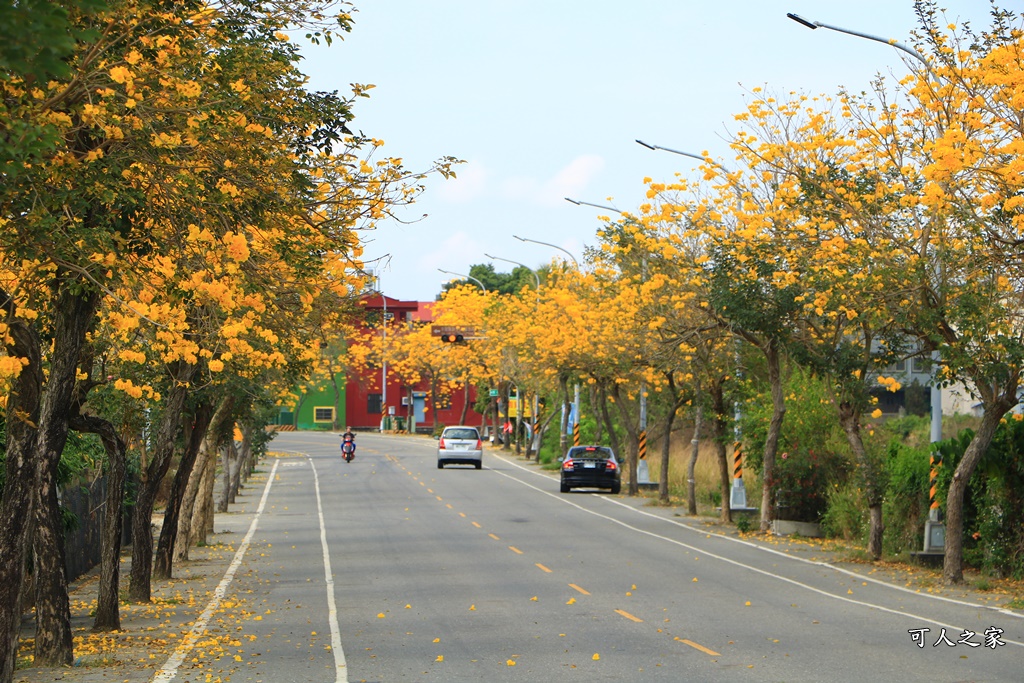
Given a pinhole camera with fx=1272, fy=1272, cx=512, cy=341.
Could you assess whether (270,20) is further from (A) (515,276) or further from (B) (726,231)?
(A) (515,276)

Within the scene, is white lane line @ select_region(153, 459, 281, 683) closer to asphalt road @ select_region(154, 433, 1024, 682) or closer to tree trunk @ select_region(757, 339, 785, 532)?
asphalt road @ select_region(154, 433, 1024, 682)

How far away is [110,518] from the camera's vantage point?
16141 millimetres

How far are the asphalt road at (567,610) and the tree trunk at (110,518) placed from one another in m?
1.65

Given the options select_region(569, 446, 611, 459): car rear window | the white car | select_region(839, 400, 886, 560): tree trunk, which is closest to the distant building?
the white car

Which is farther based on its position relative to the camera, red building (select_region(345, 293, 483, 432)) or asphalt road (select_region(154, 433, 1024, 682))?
red building (select_region(345, 293, 483, 432))

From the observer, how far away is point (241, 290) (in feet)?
42.9

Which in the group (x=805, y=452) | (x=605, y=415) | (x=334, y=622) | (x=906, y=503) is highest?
(x=605, y=415)

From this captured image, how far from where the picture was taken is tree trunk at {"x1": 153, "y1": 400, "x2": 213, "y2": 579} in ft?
67.8

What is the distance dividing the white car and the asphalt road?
20.2 m

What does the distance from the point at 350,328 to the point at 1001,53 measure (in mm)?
13486

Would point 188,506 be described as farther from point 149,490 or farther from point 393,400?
point 393,400

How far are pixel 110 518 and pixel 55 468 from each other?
3557 mm

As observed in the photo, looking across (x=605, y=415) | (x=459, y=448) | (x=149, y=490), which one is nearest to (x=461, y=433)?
(x=459, y=448)

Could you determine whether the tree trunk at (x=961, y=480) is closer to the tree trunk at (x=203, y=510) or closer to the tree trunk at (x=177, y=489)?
the tree trunk at (x=177, y=489)
